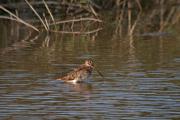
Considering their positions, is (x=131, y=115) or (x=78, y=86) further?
(x=78, y=86)

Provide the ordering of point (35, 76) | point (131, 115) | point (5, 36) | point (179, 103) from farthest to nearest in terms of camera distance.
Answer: point (5, 36), point (35, 76), point (179, 103), point (131, 115)

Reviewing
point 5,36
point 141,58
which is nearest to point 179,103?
point 141,58

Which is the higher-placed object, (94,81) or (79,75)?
(79,75)

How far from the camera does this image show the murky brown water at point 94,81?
1137 cm

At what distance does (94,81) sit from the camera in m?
14.4

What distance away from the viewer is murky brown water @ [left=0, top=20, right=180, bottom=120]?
37.3ft

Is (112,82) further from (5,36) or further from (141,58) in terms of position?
(5,36)

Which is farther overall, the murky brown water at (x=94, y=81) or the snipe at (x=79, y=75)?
the snipe at (x=79, y=75)

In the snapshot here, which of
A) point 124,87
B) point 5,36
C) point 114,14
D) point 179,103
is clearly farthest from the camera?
point 114,14

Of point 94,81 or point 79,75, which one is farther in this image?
point 94,81

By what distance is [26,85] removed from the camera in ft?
45.0

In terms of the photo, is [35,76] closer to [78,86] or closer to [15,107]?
[78,86]

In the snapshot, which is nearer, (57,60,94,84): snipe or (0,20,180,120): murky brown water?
(0,20,180,120): murky brown water

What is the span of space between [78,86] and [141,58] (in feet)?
11.6
